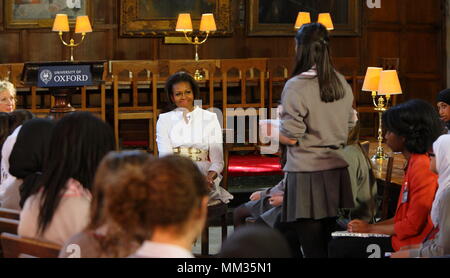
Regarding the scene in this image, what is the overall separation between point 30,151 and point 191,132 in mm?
2252

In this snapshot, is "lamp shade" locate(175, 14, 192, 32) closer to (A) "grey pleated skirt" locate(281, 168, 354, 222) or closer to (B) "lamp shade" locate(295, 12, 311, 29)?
(B) "lamp shade" locate(295, 12, 311, 29)

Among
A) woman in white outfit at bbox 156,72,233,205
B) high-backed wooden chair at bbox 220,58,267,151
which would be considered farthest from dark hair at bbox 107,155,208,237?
high-backed wooden chair at bbox 220,58,267,151

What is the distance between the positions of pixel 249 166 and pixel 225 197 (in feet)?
9.46

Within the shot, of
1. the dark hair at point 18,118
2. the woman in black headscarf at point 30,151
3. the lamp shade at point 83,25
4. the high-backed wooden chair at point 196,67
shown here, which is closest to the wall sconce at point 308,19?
the high-backed wooden chair at point 196,67

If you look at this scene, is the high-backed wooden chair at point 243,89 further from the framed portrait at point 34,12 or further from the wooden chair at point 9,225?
the wooden chair at point 9,225

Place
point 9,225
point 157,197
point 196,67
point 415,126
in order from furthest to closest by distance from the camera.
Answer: point 196,67 < point 415,126 < point 9,225 < point 157,197

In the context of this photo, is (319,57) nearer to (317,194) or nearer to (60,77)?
(317,194)

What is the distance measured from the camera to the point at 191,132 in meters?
5.57

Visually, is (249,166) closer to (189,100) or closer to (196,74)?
(196,74)

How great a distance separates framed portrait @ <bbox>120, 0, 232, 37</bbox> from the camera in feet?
39.6

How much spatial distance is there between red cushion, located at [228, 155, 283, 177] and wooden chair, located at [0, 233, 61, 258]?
5359 millimetres

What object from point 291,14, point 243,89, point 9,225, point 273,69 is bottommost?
point 9,225

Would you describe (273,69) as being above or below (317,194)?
above

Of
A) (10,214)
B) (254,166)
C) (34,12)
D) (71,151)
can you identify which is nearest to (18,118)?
(10,214)
